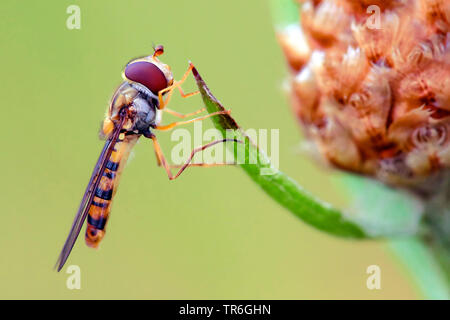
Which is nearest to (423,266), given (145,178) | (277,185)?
(277,185)

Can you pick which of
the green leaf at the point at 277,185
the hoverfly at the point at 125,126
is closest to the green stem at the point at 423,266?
the green leaf at the point at 277,185

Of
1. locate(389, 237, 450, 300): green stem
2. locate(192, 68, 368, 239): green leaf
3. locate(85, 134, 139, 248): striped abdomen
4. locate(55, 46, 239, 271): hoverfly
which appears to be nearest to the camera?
locate(192, 68, 368, 239): green leaf

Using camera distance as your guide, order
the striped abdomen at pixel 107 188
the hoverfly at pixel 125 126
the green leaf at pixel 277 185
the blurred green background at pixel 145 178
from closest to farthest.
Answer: the green leaf at pixel 277 185 → the hoverfly at pixel 125 126 → the striped abdomen at pixel 107 188 → the blurred green background at pixel 145 178

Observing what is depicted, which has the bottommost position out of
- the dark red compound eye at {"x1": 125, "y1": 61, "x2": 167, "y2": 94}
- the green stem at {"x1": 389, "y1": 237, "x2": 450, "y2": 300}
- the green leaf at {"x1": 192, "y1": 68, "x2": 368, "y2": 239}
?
the green stem at {"x1": 389, "y1": 237, "x2": 450, "y2": 300}

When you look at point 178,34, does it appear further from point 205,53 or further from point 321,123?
point 321,123

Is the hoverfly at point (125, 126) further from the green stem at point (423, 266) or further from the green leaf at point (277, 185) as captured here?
the green stem at point (423, 266)

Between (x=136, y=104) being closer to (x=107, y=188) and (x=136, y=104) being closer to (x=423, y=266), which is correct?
(x=107, y=188)

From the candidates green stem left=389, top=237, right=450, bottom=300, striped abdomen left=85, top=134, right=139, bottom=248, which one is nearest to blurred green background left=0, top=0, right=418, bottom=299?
striped abdomen left=85, top=134, right=139, bottom=248

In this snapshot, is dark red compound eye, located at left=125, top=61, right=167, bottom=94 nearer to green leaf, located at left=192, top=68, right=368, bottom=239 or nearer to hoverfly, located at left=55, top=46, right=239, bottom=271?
hoverfly, located at left=55, top=46, right=239, bottom=271
